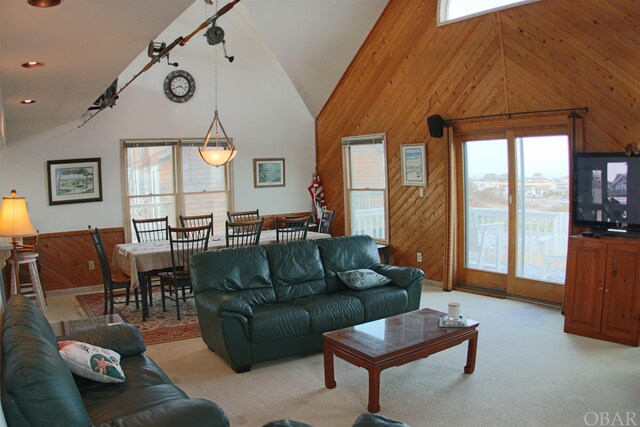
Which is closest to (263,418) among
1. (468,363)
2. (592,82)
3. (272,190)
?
(468,363)

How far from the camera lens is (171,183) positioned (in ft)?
26.2

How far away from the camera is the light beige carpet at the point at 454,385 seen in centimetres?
348

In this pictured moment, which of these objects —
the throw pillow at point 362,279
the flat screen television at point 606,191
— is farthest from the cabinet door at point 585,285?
the throw pillow at point 362,279

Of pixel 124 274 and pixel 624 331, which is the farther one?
pixel 124 274

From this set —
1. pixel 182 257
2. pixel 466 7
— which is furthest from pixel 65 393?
pixel 466 7

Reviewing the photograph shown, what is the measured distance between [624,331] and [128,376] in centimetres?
405

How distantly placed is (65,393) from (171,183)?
20.3 feet

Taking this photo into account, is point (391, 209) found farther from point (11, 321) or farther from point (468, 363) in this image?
point (11, 321)

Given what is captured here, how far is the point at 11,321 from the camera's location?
8.48 feet

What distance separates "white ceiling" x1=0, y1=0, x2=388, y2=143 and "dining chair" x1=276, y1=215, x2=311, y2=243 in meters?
2.56

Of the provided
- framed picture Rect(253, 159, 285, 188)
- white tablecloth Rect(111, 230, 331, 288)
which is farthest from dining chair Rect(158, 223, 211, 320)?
framed picture Rect(253, 159, 285, 188)

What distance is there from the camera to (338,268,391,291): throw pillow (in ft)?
16.4

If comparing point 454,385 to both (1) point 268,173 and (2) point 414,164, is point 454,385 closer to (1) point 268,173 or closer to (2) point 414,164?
(2) point 414,164

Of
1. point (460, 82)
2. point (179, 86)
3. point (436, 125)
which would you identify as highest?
point (179, 86)
